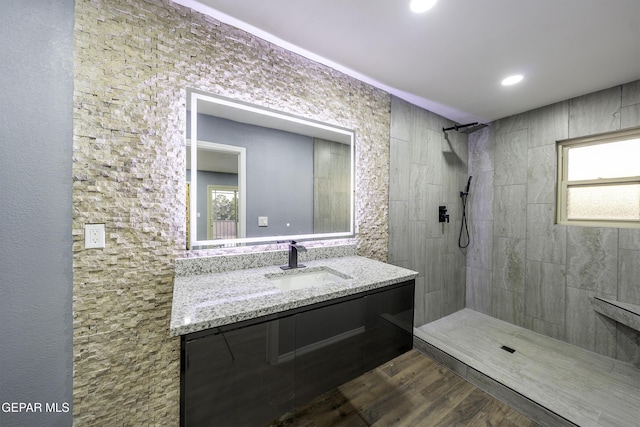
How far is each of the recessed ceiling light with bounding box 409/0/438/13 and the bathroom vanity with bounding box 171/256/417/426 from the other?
A: 1534 mm

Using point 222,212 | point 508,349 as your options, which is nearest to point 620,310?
point 508,349

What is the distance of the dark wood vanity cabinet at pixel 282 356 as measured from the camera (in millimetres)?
869

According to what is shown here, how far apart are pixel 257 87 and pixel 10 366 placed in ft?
6.28

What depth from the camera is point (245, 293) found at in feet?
3.76

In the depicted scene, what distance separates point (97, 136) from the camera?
116 cm

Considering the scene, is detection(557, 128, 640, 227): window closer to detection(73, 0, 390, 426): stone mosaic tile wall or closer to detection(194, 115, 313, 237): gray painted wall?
detection(194, 115, 313, 237): gray painted wall

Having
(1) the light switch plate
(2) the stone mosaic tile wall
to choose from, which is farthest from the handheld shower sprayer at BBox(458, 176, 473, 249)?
(1) the light switch plate

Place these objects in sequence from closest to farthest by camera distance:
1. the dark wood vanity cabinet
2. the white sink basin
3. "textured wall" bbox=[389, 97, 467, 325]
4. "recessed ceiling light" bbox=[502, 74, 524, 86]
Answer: the dark wood vanity cabinet, the white sink basin, "recessed ceiling light" bbox=[502, 74, 524, 86], "textured wall" bbox=[389, 97, 467, 325]

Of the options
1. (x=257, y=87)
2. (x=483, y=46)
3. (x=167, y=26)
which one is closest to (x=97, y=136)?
(x=167, y=26)

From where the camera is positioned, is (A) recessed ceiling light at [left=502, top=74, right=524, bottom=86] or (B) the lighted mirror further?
(A) recessed ceiling light at [left=502, top=74, right=524, bottom=86]

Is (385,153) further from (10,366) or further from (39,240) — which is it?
(10,366)

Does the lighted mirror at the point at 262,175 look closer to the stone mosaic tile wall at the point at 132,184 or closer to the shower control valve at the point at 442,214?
the stone mosaic tile wall at the point at 132,184

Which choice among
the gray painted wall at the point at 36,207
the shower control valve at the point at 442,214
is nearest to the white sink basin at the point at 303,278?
the gray painted wall at the point at 36,207

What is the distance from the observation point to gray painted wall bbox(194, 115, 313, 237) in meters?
1.57
